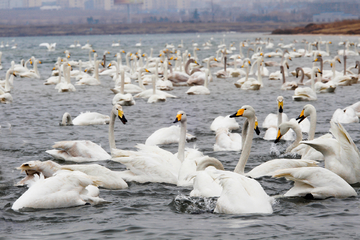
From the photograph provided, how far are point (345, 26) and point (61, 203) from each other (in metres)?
97.1

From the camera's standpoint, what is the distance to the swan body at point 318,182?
649 centimetres

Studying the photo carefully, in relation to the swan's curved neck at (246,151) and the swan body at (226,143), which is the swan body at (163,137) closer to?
the swan body at (226,143)

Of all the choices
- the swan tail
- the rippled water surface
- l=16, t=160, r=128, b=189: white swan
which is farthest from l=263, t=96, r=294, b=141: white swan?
l=16, t=160, r=128, b=189: white swan

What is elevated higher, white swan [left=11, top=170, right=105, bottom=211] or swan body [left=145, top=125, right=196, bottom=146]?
white swan [left=11, top=170, right=105, bottom=211]

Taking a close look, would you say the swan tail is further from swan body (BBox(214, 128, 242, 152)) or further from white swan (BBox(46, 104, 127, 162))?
swan body (BBox(214, 128, 242, 152))

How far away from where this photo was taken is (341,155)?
734cm

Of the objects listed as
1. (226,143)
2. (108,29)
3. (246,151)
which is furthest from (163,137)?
(108,29)

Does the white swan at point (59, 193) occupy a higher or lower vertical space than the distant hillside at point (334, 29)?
lower

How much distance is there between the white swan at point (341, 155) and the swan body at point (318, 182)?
0.74 metres

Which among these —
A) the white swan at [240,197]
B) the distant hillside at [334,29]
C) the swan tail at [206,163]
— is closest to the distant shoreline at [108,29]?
the distant hillside at [334,29]

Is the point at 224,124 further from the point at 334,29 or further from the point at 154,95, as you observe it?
the point at 334,29

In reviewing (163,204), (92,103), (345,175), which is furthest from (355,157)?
(92,103)

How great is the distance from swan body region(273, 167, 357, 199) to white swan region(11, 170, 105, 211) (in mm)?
2366

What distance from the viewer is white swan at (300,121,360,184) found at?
Result: 7305 millimetres
